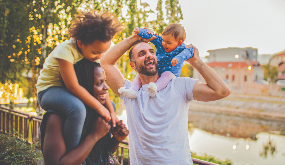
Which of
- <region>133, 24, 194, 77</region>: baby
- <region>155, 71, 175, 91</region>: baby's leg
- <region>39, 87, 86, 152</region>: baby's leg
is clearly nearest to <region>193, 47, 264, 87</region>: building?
<region>133, 24, 194, 77</region>: baby

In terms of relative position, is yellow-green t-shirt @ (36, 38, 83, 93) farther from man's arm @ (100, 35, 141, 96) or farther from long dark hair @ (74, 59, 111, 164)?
man's arm @ (100, 35, 141, 96)

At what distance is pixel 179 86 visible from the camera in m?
1.80

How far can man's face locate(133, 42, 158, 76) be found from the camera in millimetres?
1894

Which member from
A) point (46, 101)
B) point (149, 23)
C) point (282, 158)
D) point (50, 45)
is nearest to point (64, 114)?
point (46, 101)

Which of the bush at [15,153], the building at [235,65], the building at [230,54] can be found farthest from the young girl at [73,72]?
the building at [230,54]

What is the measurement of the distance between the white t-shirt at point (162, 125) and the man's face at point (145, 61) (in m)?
0.21

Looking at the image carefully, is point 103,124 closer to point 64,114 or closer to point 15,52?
point 64,114

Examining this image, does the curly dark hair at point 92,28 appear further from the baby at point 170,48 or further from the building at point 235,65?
the building at point 235,65

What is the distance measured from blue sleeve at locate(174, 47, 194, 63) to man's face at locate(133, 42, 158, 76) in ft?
0.83

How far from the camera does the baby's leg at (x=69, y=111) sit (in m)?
1.08

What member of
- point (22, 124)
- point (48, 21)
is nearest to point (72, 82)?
point (48, 21)

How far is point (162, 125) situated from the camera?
65.3 inches

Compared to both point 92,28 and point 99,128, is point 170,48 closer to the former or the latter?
point 92,28

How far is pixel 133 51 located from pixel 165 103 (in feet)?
2.17
